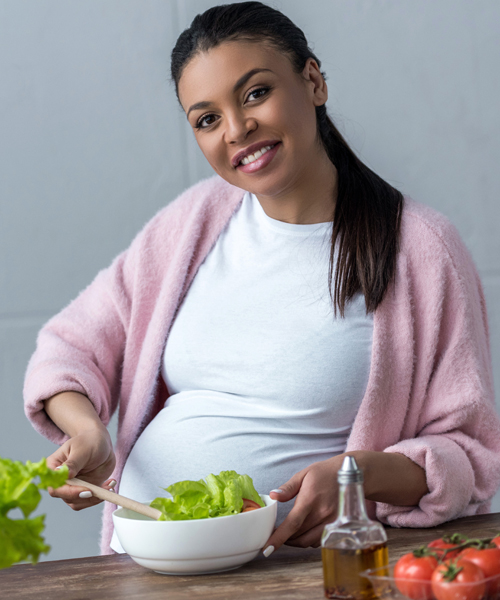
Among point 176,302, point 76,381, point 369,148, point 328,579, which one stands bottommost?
point 328,579

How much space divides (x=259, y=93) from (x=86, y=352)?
58 centimetres

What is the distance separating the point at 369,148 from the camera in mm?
1962

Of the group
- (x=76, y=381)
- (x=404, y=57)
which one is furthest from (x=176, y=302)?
(x=404, y=57)

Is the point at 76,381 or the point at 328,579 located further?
the point at 76,381

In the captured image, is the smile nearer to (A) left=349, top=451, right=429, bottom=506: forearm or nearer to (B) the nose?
(B) the nose

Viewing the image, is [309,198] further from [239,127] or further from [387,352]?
[387,352]

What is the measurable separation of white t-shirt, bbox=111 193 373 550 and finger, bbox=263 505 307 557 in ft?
0.59

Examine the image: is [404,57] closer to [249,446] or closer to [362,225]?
[362,225]

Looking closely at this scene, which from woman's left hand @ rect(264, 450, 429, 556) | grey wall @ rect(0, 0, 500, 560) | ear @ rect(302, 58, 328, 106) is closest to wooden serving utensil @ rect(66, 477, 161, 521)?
woman's left hand @ rect(264, 450, 429, 556)

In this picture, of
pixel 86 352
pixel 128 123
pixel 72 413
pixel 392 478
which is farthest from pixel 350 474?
pixel 128 123

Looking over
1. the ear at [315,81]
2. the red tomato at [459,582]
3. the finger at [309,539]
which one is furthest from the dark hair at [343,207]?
the red tomato at [459,582]

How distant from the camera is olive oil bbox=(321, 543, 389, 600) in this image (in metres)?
0.68

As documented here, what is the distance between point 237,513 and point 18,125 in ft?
4.61

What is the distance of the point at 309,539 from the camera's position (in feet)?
3.17
